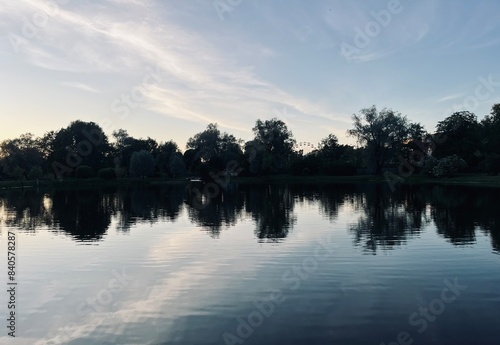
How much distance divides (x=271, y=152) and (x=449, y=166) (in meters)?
51.0

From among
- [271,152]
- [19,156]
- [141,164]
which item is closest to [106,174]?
[141,164]

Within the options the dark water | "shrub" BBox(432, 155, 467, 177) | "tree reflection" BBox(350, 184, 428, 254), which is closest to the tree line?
"shrub" BBox(432, 155, 467, 177)

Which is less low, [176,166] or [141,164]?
[141,164]

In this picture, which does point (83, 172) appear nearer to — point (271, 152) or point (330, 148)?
point (271, 152)

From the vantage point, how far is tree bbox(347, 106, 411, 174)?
10125cm

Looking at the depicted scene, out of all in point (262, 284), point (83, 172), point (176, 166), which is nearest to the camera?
point (262, 284)

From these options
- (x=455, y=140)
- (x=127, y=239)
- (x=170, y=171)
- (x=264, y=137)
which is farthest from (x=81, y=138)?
(x=127, y=239)

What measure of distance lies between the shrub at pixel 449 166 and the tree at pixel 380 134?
15.4 metres

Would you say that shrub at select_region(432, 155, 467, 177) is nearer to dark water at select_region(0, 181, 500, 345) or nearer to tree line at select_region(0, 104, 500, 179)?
tree line at select_region(0, 104, 500, 179)

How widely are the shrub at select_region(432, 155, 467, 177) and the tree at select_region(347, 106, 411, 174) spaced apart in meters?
15.4

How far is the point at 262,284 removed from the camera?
45.4 feet

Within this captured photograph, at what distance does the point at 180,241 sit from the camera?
22.7 metres

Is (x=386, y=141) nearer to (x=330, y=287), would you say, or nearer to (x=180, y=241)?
(x=180, y=241)

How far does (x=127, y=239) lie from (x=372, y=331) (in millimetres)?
16870
